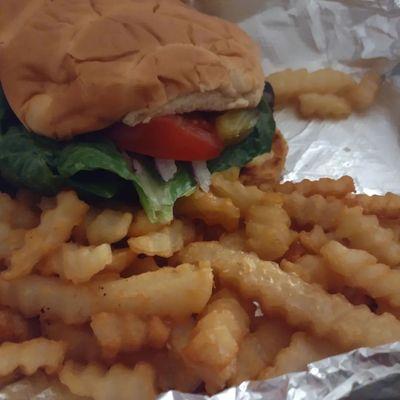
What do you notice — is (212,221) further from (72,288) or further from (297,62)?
(297,62)

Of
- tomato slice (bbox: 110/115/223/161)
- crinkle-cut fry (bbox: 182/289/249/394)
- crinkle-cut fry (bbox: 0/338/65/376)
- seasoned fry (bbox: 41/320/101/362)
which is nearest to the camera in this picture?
crinkle-cut fry (bbox: 182/289/249/394)

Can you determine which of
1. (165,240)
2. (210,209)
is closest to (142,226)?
(165,240)

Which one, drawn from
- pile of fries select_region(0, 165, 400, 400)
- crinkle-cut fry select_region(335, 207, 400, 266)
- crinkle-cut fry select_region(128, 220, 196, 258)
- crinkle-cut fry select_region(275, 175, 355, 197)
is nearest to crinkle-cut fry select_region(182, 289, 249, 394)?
pile of fries select_region(0, 165, 400, 400)

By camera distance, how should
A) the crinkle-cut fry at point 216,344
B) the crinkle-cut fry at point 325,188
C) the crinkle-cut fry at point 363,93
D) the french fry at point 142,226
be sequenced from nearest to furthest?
1. the crinkle-cut fry at point 216,344
2. the french fry at point 142,226
3. the crinkle-cut fry at point 325,188
4. the crinkle-cut fry at point 363,93

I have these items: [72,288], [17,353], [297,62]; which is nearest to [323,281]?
[72,288]

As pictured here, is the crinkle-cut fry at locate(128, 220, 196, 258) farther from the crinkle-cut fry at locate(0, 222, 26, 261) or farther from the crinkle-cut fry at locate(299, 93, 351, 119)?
the crinkle-cut fry at locate(299, 93, 351, 119)

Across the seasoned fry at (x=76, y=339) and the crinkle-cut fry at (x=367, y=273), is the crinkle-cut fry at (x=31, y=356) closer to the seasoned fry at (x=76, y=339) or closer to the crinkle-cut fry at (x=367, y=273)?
the seasoned fry at (x=76, y=339)

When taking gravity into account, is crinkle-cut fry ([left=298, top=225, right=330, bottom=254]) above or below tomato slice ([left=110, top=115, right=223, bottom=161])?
below

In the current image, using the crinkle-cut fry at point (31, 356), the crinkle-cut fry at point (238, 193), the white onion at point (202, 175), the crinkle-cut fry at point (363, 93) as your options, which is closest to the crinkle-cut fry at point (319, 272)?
the crinkle-cut fry at point (238, 193)
